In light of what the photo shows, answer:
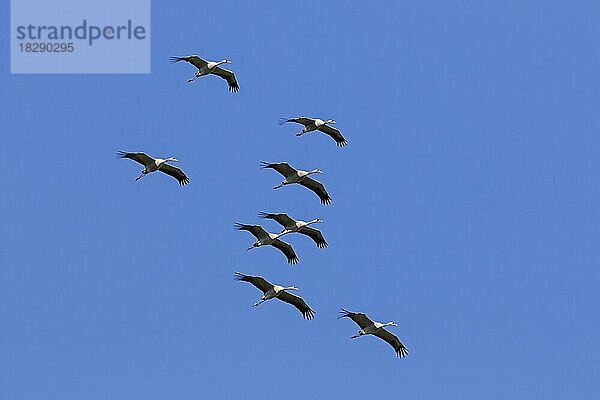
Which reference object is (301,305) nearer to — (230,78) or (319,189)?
(319,189)

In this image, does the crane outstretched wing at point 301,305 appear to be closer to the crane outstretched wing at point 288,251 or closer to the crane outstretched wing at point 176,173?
the crane outstretched wing at point 288,251

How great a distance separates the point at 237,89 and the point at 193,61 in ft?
12.4

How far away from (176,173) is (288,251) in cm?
804

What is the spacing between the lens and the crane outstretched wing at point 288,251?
97750 mm

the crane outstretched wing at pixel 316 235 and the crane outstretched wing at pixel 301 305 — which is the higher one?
the crane outstretched wing at pixel 316 235

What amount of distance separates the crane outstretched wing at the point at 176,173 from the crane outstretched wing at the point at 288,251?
6.76 metres

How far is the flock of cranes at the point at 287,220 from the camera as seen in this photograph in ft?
312

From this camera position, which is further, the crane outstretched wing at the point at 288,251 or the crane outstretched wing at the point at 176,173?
the crane outstretched wing at the point at 176,173

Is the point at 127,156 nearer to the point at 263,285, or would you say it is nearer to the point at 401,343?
the point at 263,285

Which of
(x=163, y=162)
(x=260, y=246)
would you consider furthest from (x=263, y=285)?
(x=163, y=162)

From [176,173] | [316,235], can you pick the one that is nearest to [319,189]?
[316,235]

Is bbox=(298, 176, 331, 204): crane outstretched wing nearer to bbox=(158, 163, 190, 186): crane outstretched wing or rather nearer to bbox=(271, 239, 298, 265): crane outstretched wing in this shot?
bbox=(271, 239, 298, 265): crane outstretched wing

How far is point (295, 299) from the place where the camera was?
98.2 meters

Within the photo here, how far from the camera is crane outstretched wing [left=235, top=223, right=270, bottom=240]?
94.4 meters
